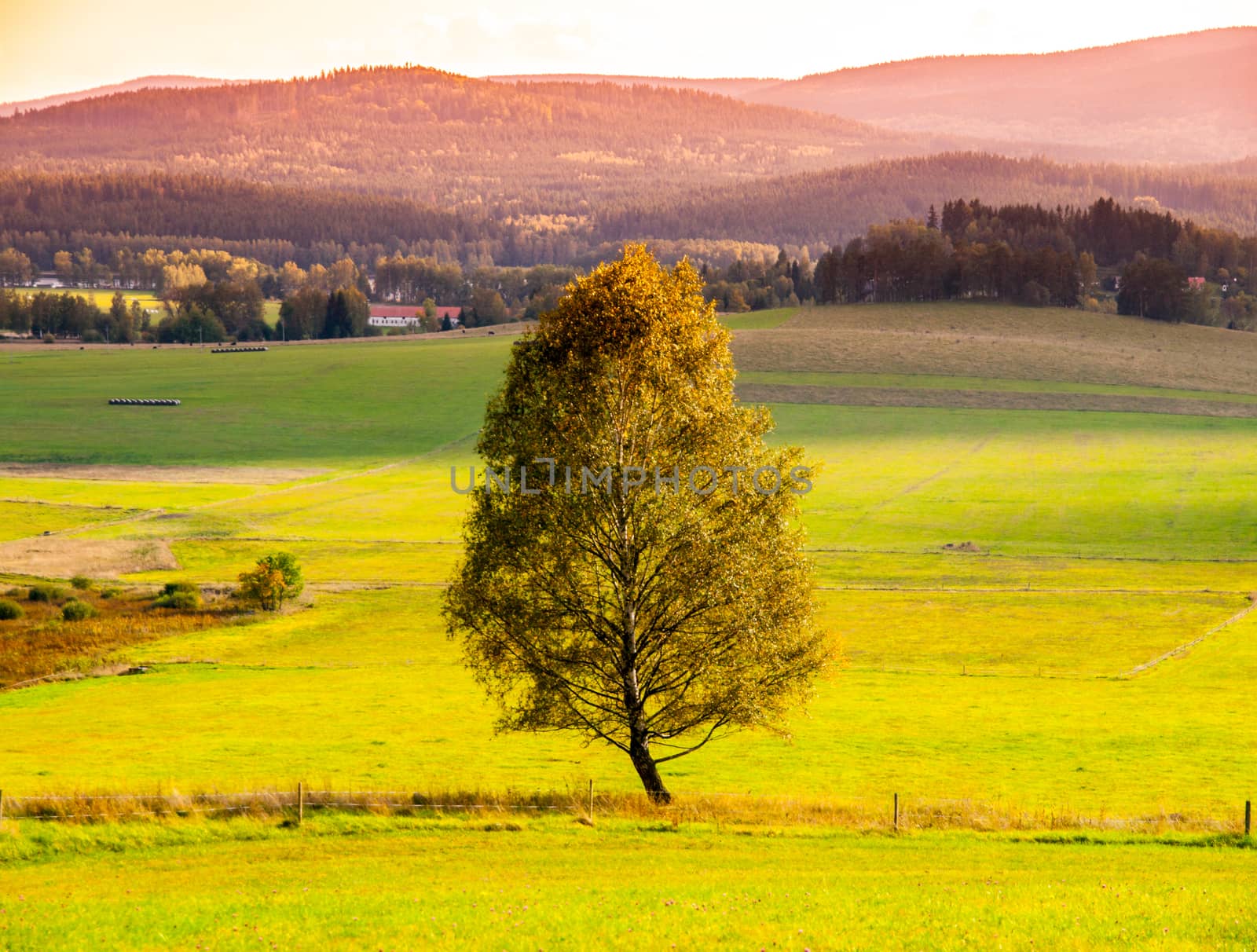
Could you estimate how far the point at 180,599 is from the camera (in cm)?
6347

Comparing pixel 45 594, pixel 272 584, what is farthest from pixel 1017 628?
pixel 45 594

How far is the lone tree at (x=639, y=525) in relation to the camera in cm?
2809

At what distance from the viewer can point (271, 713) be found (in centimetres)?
4322

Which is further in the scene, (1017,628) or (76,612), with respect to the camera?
(76,612)

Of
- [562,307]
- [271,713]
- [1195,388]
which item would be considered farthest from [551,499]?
A: [1195,388]

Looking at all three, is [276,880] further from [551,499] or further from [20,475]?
[20,475]

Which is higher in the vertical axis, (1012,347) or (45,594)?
(1012,347)

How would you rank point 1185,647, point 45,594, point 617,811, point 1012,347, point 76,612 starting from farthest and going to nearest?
point 1012,347 < point 45,594 < point 76,612 < point 1185,647 < point 617,811

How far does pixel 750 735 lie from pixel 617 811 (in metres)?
15.2

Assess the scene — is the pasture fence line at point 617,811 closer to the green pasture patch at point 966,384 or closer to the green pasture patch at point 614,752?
the green pasture patch at point 614,752

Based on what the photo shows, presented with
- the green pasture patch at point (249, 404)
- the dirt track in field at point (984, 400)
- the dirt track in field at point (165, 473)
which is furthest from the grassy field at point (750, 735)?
the dirt track in field at point (984, 400)

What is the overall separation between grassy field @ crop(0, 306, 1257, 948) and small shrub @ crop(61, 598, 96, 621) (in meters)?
5.44

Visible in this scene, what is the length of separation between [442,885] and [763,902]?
5.34 metres

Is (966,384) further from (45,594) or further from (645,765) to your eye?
(645,765)
